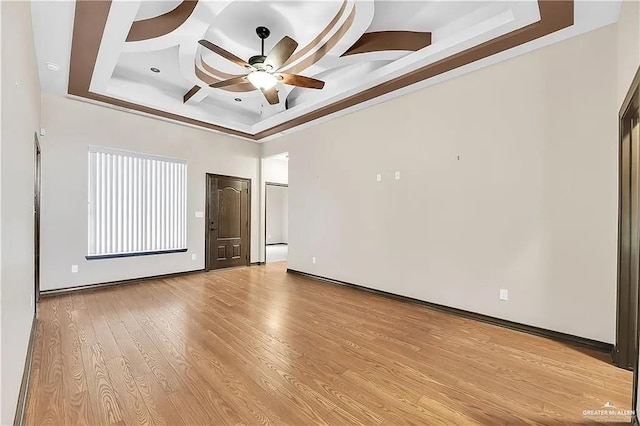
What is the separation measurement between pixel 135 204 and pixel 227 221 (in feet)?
6.13

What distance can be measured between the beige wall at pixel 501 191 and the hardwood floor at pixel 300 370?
49 centimetres

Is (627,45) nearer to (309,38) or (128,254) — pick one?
(309,38)

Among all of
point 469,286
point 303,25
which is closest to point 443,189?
point 469,286

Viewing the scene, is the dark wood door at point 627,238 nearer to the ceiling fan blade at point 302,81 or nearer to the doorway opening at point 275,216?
the ceiling fan blade at point 302,81

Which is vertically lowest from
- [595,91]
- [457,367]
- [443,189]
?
[457,367]

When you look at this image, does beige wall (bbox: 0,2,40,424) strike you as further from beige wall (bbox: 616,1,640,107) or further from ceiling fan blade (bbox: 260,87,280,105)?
beige wall (bbox: 616,1,640,107)

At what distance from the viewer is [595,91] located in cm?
286

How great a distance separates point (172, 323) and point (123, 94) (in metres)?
3.66

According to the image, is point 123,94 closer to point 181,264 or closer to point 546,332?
point 181,264

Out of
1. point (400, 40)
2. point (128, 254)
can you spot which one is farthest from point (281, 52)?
point (128, 254)

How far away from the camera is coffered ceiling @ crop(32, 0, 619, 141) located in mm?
2756

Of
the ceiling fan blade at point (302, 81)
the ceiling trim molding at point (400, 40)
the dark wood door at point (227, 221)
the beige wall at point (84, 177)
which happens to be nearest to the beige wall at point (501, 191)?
the ceiling trim molding at point (400, 40)

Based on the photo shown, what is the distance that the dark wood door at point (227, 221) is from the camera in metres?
6.43

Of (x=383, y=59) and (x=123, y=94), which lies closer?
(x=383, y=59)
